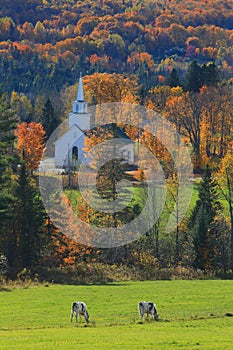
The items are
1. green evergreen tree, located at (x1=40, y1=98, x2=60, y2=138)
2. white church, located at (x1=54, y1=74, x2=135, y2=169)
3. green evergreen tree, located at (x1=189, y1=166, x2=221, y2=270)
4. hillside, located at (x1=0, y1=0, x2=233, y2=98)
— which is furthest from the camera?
hillside, located at (x1=0, y1=0, x2=233, y2=98)

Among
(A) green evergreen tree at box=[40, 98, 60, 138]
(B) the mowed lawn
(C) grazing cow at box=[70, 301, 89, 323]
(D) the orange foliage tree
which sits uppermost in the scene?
(A) green evergreen tree at box=[40, 98, 60, 138]

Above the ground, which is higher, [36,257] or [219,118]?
[219,118]

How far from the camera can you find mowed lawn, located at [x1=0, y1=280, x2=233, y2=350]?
69.4ft

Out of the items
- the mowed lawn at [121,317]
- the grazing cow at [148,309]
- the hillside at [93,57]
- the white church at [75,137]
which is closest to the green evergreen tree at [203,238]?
the mowed lawn at [121,317]

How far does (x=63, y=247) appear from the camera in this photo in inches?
1807

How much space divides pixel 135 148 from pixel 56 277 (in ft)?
104

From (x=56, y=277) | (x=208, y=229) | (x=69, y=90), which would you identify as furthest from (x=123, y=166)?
(x=69, y=90)

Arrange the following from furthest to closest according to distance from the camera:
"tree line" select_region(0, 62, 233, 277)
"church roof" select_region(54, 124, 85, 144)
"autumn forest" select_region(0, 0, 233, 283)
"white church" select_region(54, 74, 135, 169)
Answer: "church roof" select_region(54, 124, 85, 144) < "white church" select_region(54, 74, 135, 169) < "tree line" select_region(0, 62, 233, 277) < "autumn forest" select_region(0, 0, 233, 283)

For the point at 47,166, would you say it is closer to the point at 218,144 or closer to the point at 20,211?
the point at 218,144

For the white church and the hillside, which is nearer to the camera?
the white church

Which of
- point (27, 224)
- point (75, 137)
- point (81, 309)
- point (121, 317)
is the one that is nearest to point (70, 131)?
point (75, 137)

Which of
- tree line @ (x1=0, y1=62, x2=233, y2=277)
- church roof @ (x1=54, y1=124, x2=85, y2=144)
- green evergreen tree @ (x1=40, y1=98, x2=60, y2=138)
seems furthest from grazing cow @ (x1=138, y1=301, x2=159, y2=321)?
green evergreen tree @ (x1=40, y1=98, x2=60, y2=138)

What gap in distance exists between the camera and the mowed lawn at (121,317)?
69.4ft

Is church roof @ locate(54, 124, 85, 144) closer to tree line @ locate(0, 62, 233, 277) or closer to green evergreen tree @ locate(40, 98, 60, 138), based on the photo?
green evergreen tree @ locate(40, 98, 60, 138)
